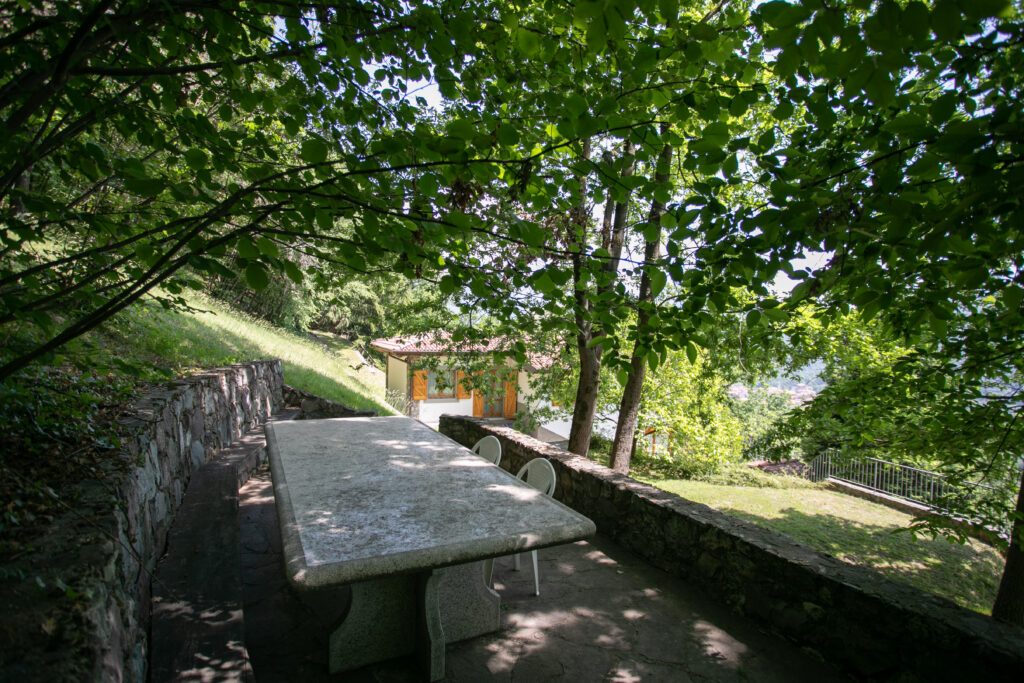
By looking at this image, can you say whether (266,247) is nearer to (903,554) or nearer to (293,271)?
(293,271)

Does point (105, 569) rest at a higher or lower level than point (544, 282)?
lower

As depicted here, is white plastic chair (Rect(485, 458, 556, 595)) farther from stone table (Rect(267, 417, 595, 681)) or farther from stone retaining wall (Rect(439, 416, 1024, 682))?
stone retaining wall (Rect(439, 416, 1024, 682))

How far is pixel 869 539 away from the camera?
849 cm

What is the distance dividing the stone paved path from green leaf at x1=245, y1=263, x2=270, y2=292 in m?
1.95

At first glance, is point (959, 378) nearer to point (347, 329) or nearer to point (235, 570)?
point (235, 570)

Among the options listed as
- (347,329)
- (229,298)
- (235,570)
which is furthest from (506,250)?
(347,329)

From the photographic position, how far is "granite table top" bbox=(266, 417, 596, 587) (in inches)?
74.4

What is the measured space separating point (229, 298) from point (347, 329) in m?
8.15

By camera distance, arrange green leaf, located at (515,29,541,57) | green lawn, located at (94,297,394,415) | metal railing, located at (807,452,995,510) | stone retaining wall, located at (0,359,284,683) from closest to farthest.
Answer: stone retaining wall, located at (0,359,284,683) → green leaf, located at (515,29,541,57) → green lawn, located at (94,297,394,415) → metal railing, located at (807,452,995,510)

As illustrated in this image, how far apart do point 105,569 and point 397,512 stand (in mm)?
1091

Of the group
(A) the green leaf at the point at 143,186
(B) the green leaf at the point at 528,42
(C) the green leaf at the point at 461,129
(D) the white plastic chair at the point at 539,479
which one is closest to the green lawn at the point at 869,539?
(D) the white plastic chair at the point at 539,479

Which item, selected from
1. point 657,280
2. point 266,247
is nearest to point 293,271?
point 266,247

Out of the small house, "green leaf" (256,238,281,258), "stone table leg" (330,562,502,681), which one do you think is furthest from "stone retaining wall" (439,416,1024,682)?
the small house

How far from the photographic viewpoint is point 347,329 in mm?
27828
